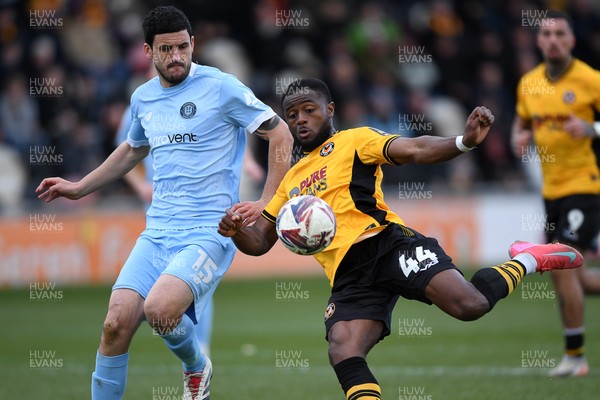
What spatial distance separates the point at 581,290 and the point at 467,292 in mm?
3134

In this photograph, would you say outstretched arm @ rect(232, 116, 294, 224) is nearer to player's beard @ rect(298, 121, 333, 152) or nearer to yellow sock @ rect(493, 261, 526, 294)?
player's beard @ rect(298, 121, 333, 152)

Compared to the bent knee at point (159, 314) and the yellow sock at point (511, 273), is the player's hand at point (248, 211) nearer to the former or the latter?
the bent knee at point (159, 314)

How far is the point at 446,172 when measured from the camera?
1959 centimetres

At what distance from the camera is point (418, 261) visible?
22.2 ft

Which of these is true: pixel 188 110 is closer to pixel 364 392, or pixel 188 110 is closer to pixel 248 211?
pixel 248 211

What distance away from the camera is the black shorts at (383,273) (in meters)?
6.73

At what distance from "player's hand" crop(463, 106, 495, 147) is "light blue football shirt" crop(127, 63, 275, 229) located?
1.74m

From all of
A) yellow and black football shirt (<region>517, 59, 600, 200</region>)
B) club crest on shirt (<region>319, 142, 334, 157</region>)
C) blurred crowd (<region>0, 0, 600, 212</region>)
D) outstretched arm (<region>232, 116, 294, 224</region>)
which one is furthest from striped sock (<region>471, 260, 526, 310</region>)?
blurred crowd (<region>0, 0, 600, 212</region>)

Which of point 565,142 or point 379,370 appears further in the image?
point 379,370

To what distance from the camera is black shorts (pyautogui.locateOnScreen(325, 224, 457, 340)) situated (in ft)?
22.1

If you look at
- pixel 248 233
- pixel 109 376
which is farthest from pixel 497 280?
pixel 109 376

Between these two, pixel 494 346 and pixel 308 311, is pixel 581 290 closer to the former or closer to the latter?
pixel 494 346

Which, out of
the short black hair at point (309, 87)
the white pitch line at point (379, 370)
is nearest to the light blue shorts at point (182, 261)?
the short black hair at point (309, 87)

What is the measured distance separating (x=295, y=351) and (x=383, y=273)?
4651 millimetres
